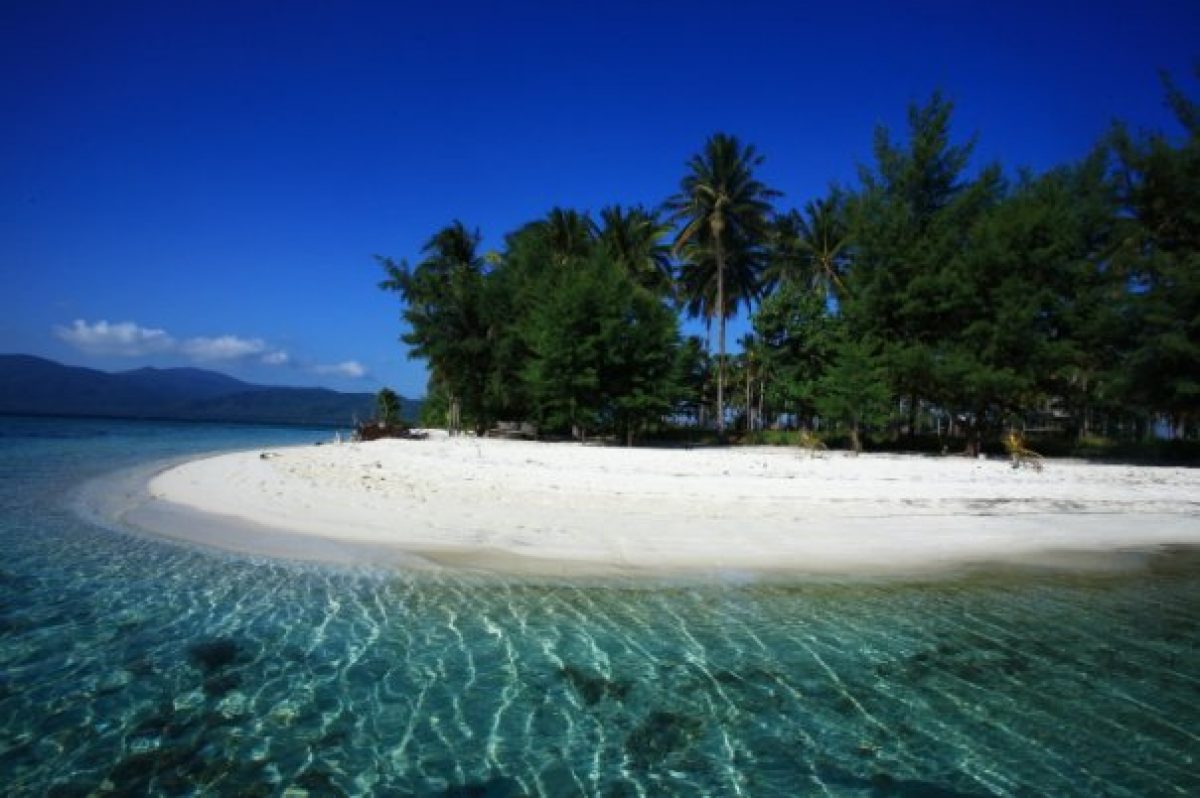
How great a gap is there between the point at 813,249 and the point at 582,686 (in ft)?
151

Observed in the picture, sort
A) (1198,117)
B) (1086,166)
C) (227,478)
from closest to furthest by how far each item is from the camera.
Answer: (227,478)
(1198,117)
(1086,166)

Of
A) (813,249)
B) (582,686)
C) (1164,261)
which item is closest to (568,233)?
(813,249)

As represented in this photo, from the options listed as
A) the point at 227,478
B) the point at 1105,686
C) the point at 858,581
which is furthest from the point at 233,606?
the point at 227,478

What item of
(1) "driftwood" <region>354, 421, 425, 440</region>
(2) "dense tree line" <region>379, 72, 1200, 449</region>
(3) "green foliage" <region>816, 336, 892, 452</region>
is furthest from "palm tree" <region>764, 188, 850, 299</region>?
(1) "driftwood" <region>354, 421, 425, 440</region>

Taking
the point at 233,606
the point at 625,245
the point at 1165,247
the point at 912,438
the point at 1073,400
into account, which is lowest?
the point at 233,606

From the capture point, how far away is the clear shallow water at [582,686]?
14.4 ft

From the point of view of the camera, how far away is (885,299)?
32.7 meters

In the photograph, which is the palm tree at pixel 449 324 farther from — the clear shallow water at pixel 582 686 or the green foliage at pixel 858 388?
the clear shallow water at pixel 582 686

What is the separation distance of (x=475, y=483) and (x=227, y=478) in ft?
25.9

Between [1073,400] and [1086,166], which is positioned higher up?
[1086,166]

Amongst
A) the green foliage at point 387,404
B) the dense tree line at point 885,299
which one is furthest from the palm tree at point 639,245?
the green foliage at point 387,404

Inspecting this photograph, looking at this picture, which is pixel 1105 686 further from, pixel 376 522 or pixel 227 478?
pixel 227 478

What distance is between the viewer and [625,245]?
1823 inches

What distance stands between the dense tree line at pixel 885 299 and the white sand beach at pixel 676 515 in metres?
8.96
